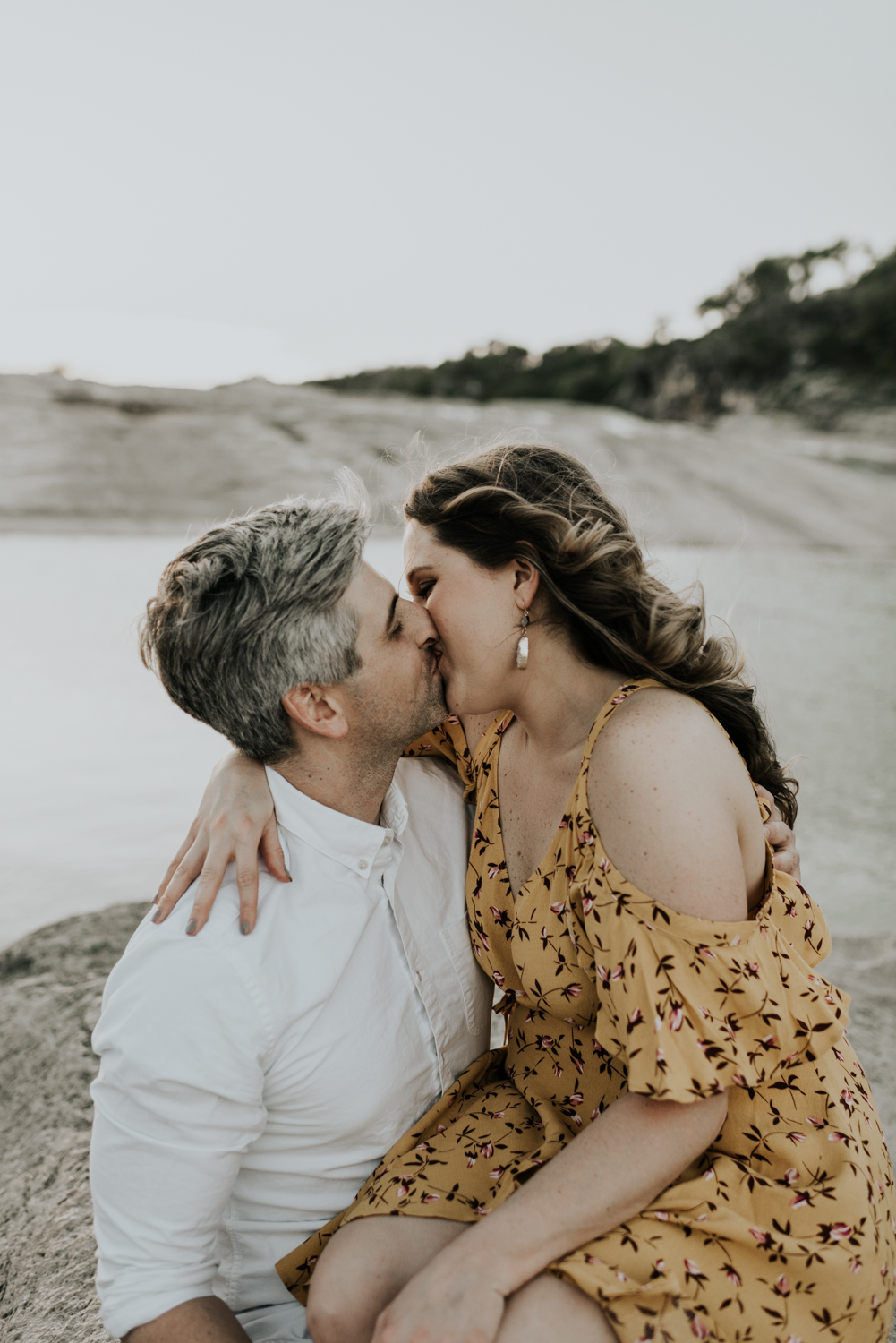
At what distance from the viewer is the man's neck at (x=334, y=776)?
1726 mm

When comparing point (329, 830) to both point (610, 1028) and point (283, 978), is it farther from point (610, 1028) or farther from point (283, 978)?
point (610, 1028)

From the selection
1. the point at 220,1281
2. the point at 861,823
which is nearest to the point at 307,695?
the point at 220,1281

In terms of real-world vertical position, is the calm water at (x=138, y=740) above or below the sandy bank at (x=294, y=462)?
below

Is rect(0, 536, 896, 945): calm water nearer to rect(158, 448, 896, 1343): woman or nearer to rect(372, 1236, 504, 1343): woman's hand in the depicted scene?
rect(158, 448, 896, 1343): woman

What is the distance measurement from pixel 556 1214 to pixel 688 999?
333 mm

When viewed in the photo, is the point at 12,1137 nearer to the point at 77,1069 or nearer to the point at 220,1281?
the point at 77,1069

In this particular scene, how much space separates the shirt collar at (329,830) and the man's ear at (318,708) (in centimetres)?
13

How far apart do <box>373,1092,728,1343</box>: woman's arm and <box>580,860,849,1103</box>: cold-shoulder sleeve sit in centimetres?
6

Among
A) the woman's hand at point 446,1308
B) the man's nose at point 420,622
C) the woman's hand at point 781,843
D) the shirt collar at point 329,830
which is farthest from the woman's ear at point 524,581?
the woman's hand at point 446,1308

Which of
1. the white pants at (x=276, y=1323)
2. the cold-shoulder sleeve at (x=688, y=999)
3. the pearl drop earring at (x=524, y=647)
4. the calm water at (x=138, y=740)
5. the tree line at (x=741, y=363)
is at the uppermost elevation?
the tree line at (x=741, y=363)

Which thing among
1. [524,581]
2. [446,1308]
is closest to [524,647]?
[524,581]

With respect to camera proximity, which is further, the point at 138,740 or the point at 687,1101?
the point at 138,740

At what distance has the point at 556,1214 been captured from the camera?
125 cm

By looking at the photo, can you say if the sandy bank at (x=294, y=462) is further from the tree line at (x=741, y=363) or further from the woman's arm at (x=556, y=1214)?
the woman's arm at (x=556, y=1214)
